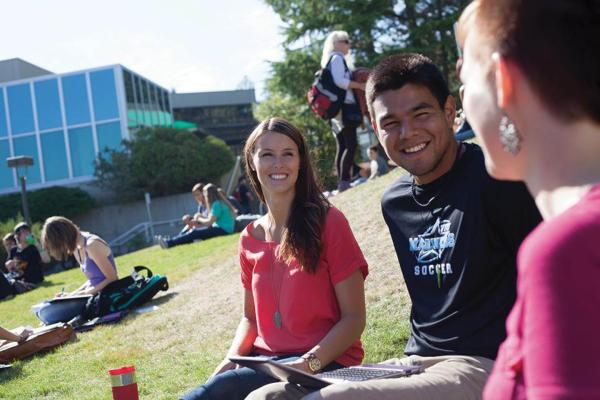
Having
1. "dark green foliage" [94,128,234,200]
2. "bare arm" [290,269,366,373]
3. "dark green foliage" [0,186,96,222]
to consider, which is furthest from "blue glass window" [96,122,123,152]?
"bare arm" [290,269,366,373]

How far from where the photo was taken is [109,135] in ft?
129

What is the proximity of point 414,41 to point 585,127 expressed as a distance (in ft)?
80.7

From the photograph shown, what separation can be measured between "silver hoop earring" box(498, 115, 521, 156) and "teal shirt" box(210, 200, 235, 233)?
1490 centimetres

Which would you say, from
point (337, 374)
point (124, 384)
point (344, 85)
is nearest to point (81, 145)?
point (344, 85)

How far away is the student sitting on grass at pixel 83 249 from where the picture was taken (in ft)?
30.0

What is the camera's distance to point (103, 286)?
9438 millimetres

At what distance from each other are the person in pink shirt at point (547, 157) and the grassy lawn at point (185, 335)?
3.98 meters

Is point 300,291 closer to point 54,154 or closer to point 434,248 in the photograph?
point 434,248

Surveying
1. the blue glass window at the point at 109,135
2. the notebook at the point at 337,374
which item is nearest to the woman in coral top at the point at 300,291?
the notebook at the point at 337,374

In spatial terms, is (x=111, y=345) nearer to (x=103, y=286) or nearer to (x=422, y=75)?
(x=103, y=286)

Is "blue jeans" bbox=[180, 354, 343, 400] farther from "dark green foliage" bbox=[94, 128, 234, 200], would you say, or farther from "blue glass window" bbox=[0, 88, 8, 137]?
"blue glass window" bbox=[0, 88, 8, 137]

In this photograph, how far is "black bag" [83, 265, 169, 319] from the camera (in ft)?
30.8

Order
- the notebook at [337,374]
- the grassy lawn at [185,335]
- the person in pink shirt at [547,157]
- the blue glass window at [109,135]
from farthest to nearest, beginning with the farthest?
the blue glass window at [109,135], the grassy lawn at [185,335], the notebook at [337,374], the person in pink shirt at [547,157]

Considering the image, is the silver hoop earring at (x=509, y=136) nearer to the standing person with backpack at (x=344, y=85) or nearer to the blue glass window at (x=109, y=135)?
the standing person with backpack at (x=344, y=85)
